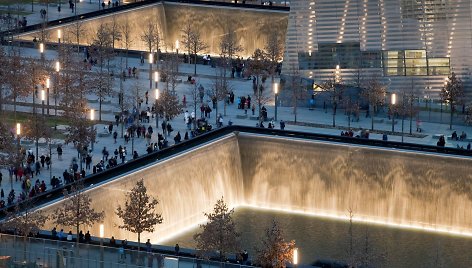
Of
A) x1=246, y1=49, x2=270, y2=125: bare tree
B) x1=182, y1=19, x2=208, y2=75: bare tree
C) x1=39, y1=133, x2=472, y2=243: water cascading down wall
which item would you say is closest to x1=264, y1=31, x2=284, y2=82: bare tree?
x1=246, y1=49, x2=270, y2=125: bare tree

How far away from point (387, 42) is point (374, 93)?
5.83m

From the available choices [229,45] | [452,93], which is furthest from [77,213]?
[229,45]

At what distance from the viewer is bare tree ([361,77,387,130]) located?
12156cm

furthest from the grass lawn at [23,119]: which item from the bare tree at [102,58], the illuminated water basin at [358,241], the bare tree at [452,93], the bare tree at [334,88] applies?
the bare tree at [452,93]

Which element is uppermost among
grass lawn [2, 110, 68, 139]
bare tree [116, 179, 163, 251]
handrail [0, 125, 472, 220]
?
grass lawn [2, 110, 68, 139]

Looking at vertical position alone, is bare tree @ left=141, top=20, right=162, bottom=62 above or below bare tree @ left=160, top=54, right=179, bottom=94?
above

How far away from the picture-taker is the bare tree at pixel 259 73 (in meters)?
125

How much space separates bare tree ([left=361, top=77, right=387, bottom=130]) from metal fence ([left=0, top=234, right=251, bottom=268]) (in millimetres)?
33824

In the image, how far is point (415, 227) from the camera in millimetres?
109250

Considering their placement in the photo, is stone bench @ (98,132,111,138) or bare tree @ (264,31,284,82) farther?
bare tree @ (264,31,284,82)

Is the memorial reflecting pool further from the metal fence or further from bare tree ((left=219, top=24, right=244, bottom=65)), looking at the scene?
bare tree ((left=219, top=24, right=244, bottom=65))

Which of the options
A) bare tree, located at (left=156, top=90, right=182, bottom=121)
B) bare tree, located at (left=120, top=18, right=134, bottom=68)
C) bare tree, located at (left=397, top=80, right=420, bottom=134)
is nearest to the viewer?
bare tree, located at (left=156, top=90, right=182, bottom=121)

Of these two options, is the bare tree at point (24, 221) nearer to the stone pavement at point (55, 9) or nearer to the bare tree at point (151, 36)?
the bare tree at point (151, 36)

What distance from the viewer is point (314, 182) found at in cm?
→ 11256
